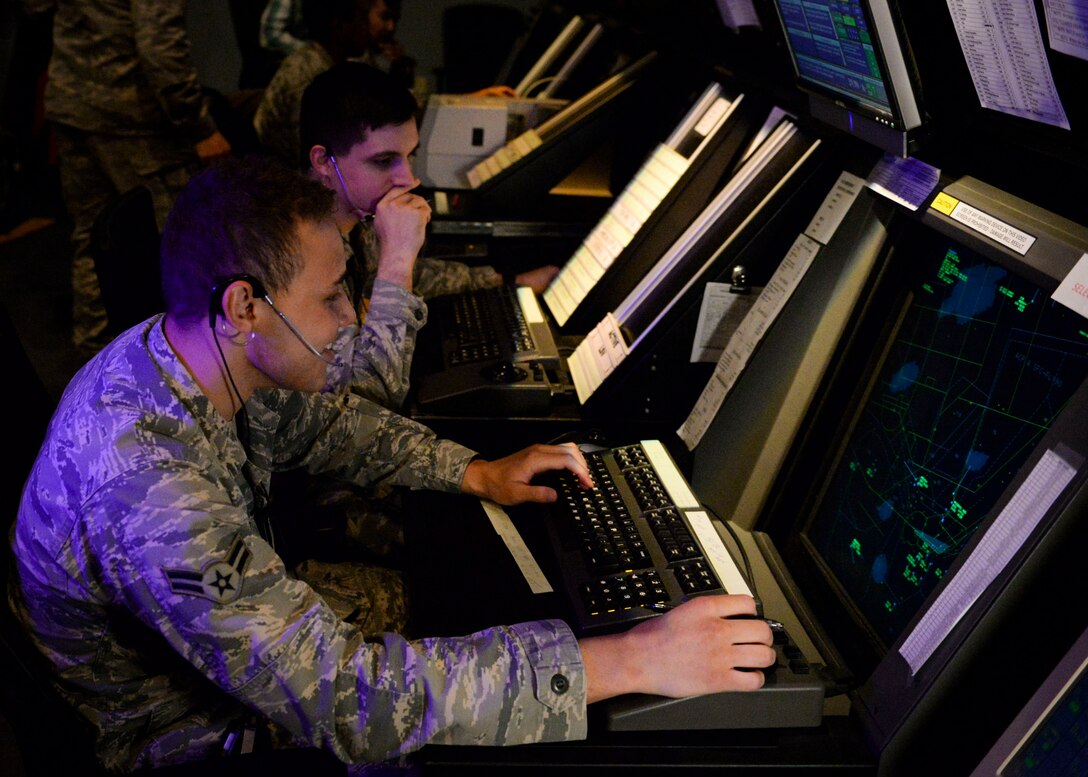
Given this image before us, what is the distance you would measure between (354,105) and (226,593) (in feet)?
4.45

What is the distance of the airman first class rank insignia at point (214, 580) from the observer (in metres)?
0.90

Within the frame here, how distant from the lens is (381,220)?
1925mm

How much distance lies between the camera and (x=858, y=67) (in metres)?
1.20

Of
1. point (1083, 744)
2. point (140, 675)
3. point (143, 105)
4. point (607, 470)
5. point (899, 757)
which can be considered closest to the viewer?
point (1083, 744)

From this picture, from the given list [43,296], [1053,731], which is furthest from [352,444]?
[43,296]

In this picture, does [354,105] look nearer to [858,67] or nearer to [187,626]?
[858,67]

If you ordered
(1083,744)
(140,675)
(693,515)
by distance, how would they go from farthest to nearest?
(693,515) → (140,675) → (1083,744)

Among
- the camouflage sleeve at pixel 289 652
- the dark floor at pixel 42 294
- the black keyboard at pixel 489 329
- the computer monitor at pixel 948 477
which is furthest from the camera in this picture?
the dark floor at pixel 42 294

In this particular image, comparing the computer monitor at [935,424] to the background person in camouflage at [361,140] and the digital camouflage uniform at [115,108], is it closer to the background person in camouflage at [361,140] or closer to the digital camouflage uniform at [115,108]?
the background person in camouflage at [361,140]

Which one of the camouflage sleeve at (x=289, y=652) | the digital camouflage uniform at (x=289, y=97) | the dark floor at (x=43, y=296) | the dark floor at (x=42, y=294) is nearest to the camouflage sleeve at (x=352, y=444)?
Result: the camouflage sleeve at (x=289, y=652)

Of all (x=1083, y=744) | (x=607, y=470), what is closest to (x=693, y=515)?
(x=607, y=470)

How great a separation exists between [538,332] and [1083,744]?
1.38 meters

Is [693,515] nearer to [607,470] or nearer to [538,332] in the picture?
[607,470]

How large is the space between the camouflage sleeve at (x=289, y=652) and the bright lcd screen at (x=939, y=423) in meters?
0.41
